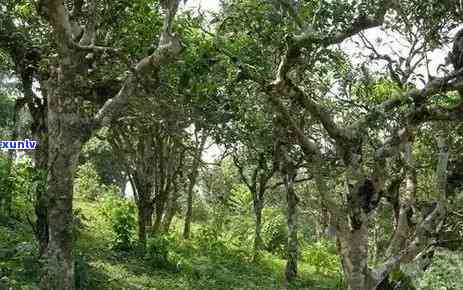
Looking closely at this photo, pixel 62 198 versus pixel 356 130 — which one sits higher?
pixel 356 130

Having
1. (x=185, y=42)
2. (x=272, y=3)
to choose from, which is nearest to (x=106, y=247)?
(x=185, y=42)

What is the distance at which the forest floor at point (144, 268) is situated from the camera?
12.0 m

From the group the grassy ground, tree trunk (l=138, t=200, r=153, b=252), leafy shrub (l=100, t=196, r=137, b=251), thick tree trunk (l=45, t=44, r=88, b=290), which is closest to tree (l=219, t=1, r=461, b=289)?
thick tree trunk (l=45, t=44, r=88, b=290)

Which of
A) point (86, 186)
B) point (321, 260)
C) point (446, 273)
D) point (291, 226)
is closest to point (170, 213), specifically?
point (321, 260)

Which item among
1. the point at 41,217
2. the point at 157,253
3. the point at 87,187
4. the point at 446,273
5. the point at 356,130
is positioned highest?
the point at 87,187

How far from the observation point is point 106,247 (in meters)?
19.0

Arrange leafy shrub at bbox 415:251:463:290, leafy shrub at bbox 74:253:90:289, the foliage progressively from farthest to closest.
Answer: the foliage, leafy shrub at bbox 74:253:90:289, leafy shrub at bbox 415:251:463:290

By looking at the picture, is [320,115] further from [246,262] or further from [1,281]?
[246,262]

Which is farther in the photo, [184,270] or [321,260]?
[321,260]

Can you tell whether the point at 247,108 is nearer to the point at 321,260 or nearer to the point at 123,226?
the point at 123,226

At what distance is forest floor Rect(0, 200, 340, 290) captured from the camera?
39.3ft

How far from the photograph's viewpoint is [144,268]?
1702 centimetres

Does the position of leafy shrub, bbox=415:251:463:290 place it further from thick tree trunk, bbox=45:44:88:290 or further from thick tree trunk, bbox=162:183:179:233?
thick tree trunk, bbox=162:183:179:233

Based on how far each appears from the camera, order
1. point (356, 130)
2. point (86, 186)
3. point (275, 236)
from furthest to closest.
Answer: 1. point (86, 186)
2. point (275, 236)
3. point (356, 130)
